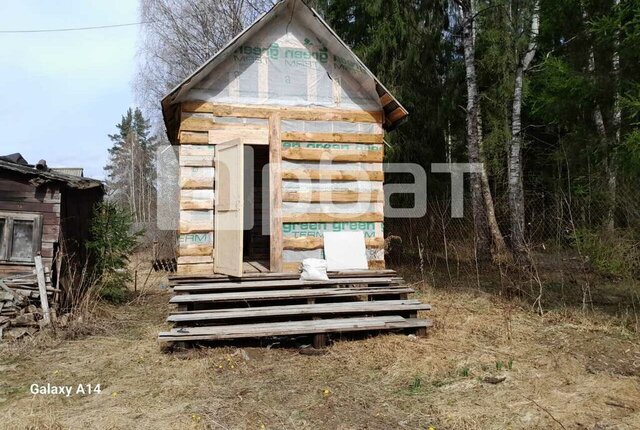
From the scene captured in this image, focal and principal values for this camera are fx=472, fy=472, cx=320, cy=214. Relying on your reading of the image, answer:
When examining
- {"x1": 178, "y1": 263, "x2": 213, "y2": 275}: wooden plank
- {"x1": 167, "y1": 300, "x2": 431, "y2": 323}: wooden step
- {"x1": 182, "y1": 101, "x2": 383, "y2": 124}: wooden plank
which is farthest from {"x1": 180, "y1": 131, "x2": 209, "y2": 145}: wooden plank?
{"x1": 167, "y1": 300, "x2": 431, "y2": 323}: wooden step

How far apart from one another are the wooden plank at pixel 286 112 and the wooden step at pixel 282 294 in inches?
111

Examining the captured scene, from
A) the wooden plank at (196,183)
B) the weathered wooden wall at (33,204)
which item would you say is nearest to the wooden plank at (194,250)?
the wooden plank at (196,183)

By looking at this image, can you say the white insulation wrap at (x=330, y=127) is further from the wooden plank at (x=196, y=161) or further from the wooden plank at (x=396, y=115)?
the wooden plank at (x=196, y=161)

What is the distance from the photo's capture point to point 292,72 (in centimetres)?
777

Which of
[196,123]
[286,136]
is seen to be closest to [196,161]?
[196,123]

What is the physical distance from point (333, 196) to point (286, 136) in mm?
1229

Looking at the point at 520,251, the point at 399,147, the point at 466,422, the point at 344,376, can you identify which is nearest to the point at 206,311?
the point at 344,376

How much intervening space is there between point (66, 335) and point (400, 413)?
5.19 meters

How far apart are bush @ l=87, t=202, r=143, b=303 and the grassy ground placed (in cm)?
260

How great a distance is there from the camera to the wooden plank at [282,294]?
621 centimetres

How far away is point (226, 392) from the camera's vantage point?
4.59 m

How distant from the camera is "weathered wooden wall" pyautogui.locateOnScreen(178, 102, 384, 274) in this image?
23.9 feet

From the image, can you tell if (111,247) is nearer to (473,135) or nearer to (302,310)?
(302,310)

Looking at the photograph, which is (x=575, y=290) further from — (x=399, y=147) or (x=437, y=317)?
(x=399, y=147)
